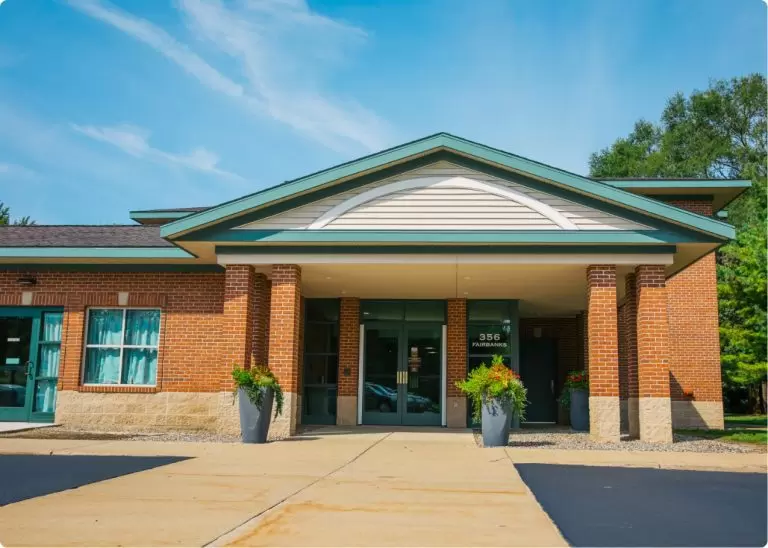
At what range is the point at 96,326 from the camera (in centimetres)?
1780

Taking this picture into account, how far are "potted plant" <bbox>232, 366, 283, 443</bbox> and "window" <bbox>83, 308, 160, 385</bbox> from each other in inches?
182

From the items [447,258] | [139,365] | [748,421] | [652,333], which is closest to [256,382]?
[447,258]

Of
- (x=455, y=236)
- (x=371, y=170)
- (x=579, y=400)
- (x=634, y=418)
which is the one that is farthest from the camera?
(x=579, y=400)

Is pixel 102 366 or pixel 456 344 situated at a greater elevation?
pixel 456 344

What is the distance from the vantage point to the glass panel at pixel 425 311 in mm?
19516

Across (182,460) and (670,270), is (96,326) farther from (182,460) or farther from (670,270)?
(670,270)

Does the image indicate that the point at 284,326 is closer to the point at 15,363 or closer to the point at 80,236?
the point at 80,236

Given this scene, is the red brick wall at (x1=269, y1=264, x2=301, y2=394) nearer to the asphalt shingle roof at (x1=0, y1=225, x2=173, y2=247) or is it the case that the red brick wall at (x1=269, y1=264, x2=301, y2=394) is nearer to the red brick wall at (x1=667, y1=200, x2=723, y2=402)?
the asphalt shingle roof at (x1=0, y1=225, x2=173, y2=247)

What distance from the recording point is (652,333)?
14.1 meters

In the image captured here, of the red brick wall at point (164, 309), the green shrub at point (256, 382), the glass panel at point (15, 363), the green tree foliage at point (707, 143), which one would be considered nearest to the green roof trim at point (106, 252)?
the red brick wall at point (164, 309)

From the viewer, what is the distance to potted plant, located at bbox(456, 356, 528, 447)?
13234 mm

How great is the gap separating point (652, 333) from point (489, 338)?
581 cm

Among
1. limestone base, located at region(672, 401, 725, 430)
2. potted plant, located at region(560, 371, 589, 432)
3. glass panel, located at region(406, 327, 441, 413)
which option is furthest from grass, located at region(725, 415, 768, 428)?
glass panel, located at region(406, 327, 441, 413)

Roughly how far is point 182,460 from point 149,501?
3.52 metres
